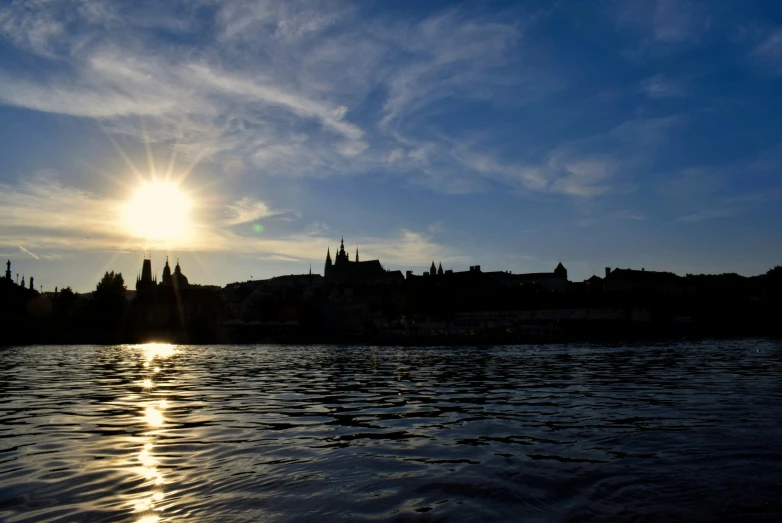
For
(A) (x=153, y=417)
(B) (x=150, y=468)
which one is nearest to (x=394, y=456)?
(B) (x=150, y=468)

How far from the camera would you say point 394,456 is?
1216 cm

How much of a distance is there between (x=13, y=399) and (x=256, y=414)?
1043 cm

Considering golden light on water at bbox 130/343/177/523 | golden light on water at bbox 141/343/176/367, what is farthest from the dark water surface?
golden light on water at bbox 141/343/176/367

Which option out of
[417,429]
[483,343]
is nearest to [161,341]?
[483,343]

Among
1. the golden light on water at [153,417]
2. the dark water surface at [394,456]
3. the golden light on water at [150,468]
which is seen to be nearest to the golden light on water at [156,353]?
the golden light on water at [153,417]

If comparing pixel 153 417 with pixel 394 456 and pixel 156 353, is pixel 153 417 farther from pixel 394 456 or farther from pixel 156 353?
pixel 156 353

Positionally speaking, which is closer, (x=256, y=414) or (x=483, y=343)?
(x=256, y=414)

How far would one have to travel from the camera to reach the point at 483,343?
103312 mm

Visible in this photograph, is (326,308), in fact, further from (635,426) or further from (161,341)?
(635,426)

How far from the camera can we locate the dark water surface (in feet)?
28.5

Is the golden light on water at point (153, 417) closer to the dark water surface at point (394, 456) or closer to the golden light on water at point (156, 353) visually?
the dark water surface at point (394, 456)

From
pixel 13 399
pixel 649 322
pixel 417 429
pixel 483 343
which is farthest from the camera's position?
pixel 649 322

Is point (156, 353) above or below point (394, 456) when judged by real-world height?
above

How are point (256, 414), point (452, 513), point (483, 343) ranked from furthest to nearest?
point (483, 343), point (256, 414), point (452, 513)
